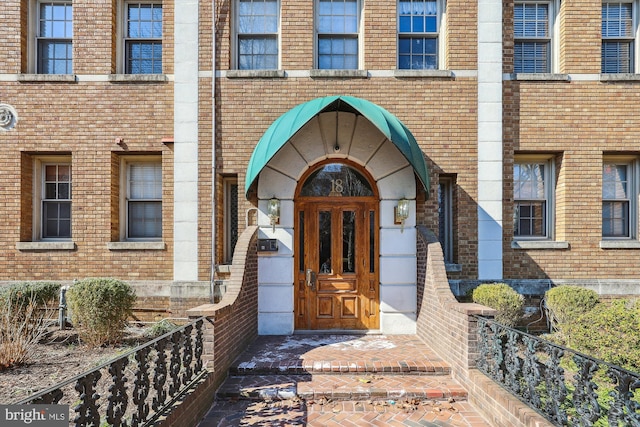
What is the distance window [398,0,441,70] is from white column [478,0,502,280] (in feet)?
3.15

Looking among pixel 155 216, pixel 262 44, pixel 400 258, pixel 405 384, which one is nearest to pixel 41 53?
pixel 155 216

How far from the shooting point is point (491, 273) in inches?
288

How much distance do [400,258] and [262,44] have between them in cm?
530

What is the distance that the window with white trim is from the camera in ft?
25.5

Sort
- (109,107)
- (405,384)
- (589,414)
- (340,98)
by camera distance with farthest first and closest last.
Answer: (109,107) → (340,98) → (405,384) → (589,414)

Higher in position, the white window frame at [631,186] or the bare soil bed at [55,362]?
the white window frame at [631,186]

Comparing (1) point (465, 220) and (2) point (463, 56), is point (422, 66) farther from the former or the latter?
(1) point (465, 220)

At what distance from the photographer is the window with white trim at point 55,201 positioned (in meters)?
7.78

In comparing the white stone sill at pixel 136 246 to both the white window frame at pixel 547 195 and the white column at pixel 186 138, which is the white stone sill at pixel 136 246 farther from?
the white window frame at pixel 547 195

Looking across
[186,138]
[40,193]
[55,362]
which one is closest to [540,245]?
[186,138]

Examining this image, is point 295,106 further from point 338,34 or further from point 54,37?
point 54,37

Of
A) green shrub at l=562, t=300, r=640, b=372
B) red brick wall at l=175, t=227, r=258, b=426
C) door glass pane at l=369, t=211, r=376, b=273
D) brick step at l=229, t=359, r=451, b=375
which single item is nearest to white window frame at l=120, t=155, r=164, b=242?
red brick wall at l=175, t=227, r=258, b=426

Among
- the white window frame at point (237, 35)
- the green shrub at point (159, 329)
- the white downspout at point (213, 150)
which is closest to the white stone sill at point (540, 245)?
the white downspout at point (213, 150)

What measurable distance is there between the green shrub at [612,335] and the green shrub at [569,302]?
1041 millimetres
